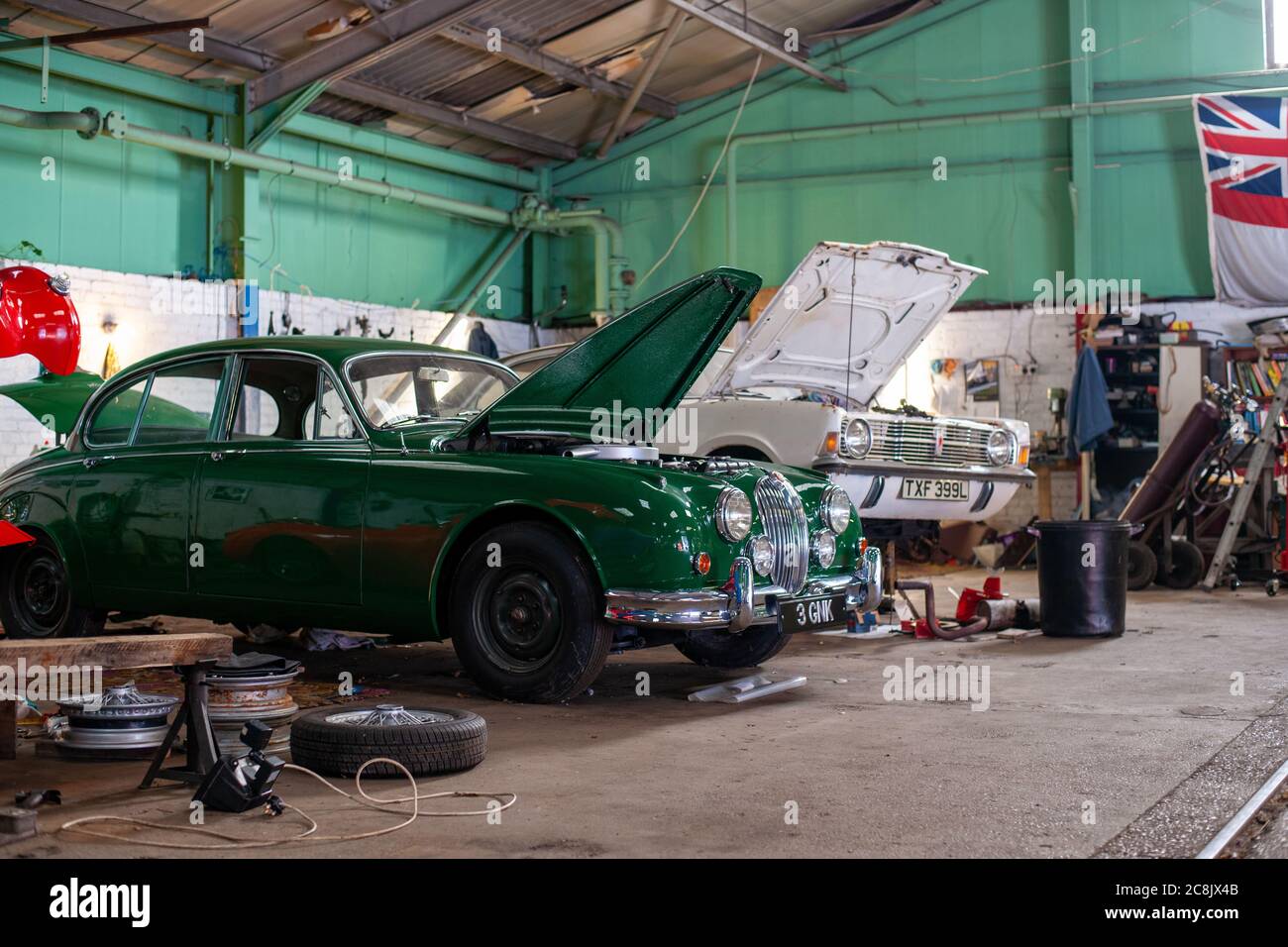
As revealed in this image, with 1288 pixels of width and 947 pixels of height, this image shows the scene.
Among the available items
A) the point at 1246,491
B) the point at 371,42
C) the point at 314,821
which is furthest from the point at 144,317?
the point at 314,821

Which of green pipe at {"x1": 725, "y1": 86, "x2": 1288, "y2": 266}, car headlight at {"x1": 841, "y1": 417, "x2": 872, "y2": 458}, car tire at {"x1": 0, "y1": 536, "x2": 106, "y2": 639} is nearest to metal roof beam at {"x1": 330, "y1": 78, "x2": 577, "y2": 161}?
green pipe at {"x1": 725, "y1": 86, "x2": 1288, "y2": 266}

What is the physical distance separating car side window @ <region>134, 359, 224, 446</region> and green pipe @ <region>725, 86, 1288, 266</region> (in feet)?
37.5

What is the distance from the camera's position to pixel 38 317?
222 inches

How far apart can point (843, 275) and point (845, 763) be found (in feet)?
18.1

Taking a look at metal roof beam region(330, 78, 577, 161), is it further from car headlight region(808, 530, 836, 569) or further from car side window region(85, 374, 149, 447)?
car headlight region(808, 530, 836, 569)

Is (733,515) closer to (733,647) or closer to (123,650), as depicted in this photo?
(733,647)

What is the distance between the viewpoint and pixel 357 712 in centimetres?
414

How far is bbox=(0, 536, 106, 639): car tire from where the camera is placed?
6.29 m

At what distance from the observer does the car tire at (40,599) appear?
629cm

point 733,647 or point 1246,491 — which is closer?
point 733,647

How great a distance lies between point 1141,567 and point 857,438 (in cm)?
383

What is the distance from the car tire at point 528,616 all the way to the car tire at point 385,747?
3.44ft
